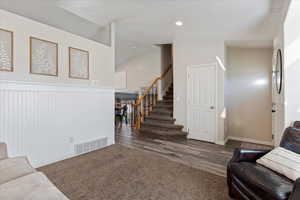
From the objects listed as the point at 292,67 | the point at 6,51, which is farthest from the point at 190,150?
the point at 6,51

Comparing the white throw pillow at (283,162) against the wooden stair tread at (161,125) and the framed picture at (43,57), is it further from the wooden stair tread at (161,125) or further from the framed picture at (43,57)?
the framed picture at (43,57)

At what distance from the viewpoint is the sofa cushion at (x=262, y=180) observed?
52.9 inches

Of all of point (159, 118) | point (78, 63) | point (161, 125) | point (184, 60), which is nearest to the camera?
point (78, 63)

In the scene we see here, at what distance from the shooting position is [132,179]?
2.42 m

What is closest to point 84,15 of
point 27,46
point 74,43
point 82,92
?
point 74,43

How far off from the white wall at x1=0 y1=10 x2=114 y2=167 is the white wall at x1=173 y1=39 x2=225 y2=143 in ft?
6.83

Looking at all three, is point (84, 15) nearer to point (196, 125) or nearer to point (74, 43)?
point (74, 43)

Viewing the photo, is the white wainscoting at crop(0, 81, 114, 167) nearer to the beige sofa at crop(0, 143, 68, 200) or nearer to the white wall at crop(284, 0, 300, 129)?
the beige sofa at crop(0, 143, 68, 200)

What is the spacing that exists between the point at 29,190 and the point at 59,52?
101 inches

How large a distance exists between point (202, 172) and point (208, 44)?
3.32 m

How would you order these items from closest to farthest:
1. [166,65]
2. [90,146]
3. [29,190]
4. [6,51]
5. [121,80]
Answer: [29,190]
[6,51]
[90,146]
[166,65]
[121,80]

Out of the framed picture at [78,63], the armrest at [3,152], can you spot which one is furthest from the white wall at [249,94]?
the armrest at [3,152]

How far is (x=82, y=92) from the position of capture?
3.45m

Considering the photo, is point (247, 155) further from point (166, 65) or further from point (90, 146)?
point (166, 65)
